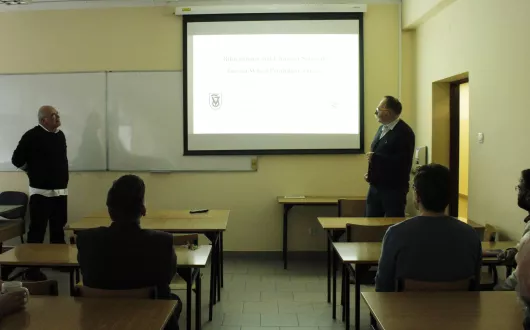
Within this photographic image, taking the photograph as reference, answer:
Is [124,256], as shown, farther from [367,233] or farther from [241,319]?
[241,319]

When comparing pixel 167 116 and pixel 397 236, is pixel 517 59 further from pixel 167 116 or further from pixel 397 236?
pixel 167 116

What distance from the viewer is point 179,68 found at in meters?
5.50

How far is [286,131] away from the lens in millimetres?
5496

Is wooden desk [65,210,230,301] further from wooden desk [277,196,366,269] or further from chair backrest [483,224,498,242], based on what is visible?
chair backrest [483,224,498,242]

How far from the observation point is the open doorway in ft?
15.7

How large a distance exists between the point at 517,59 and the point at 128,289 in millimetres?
2859

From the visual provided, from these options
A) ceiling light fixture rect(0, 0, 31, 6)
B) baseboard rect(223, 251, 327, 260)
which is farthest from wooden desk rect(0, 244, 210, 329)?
ceiling light fixture rect(0, 0, 31, 6)

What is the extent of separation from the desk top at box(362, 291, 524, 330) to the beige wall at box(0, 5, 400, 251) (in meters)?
3.62

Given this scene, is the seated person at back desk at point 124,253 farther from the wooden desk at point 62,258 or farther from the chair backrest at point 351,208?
the chair backrest at point 351,208

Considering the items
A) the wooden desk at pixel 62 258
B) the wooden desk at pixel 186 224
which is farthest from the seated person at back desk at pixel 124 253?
the wooden desk at pixel 186 224

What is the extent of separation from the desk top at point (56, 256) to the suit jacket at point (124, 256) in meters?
0.43

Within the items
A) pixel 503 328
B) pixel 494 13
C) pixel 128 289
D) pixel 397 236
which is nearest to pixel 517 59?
pixel 494 13

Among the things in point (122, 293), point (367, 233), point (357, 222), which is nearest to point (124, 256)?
point (122, 293)

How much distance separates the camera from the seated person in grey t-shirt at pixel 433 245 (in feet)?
6.79
